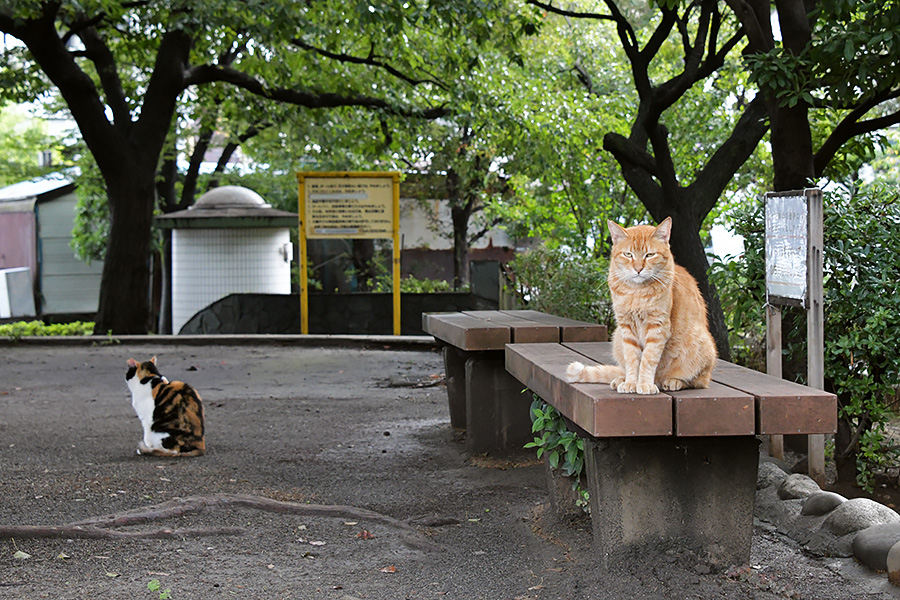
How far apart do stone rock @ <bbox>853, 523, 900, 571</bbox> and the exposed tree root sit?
1818mm

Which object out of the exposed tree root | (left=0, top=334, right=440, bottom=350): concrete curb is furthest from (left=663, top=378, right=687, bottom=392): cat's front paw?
(left=0, top=334, right=440, bottom=350): concrete curb

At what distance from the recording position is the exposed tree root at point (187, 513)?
13.3 ft

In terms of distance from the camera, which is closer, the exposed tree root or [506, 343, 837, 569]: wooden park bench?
[506, 343, 837, 569]: wooden park bench

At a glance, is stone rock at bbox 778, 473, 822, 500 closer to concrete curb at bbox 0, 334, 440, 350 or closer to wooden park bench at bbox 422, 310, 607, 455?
wooden park bench at bbox 422, 310, 607, 455

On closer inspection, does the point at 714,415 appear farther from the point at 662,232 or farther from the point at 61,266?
the point at 61,266

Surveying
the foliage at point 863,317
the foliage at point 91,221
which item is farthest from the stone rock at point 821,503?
the foliage at point 91,221

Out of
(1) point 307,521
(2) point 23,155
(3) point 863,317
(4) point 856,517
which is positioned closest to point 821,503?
(4) point 856,517

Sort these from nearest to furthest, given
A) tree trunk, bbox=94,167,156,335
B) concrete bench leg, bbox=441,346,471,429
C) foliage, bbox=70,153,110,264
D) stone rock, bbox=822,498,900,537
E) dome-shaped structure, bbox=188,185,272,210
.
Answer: stone rock, bbox=822,498,900,537
concrete bench leg, bbox=441,346,471,429
tree trunk, bbox=94,167,156,335
dome-shaped structure, bbox=188,185,272,210
foliage, bbox=70,153,110,264

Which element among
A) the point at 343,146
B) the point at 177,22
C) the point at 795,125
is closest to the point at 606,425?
the point at 795,125

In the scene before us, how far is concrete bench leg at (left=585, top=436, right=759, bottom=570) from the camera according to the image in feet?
11.6

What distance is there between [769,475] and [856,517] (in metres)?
0.93

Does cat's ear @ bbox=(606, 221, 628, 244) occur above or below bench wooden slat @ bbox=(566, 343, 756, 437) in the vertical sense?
above

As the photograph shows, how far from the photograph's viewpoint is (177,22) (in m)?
12.3

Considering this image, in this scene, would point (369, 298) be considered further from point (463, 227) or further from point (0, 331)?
point (463, 227)
